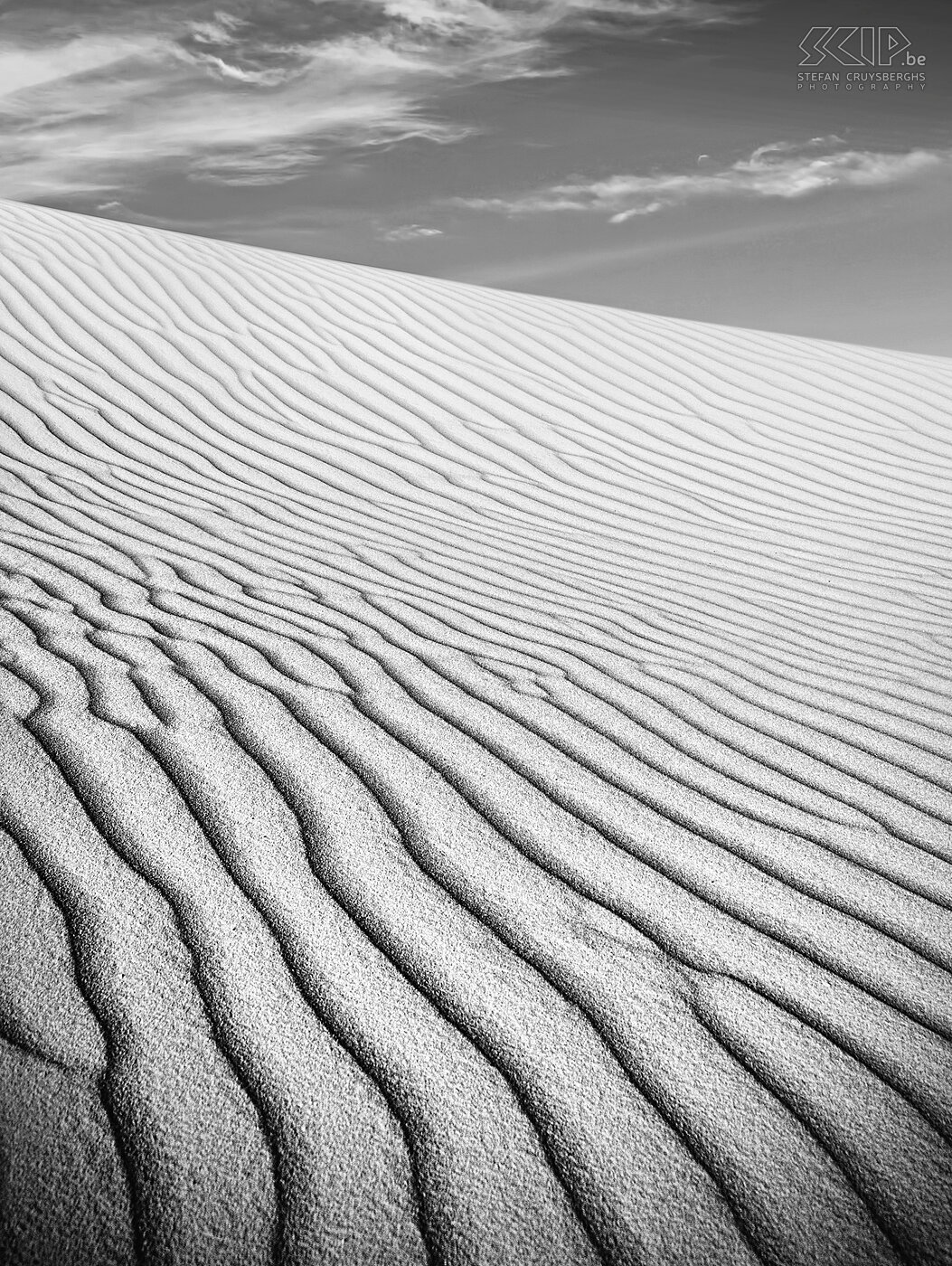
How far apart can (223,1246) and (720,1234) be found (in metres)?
0.64

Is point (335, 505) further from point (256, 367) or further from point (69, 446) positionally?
point (256, 367)

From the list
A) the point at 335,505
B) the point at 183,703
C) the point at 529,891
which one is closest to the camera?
the point at 529,891

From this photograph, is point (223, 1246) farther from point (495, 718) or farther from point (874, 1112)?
point (495, 718)

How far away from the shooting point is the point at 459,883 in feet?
6.71

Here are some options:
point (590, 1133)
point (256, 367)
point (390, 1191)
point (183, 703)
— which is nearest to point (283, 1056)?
point (390, 1191)

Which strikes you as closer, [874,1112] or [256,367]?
[874,1112]

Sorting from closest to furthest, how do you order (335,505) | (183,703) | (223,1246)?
1. (223,1246)
2. (183,703)
3. (335,505)

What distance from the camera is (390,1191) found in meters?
1.37

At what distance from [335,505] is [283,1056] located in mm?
3910

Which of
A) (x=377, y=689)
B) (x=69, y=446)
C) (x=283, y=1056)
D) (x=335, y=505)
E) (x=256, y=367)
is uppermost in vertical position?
(x=256, y=367)

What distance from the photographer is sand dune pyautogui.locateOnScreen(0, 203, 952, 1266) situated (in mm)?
1385

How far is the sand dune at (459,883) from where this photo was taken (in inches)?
54.5

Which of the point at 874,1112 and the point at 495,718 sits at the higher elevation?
the point at 495,718

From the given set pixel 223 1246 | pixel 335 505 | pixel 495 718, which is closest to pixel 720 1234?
pixel 223 1246
